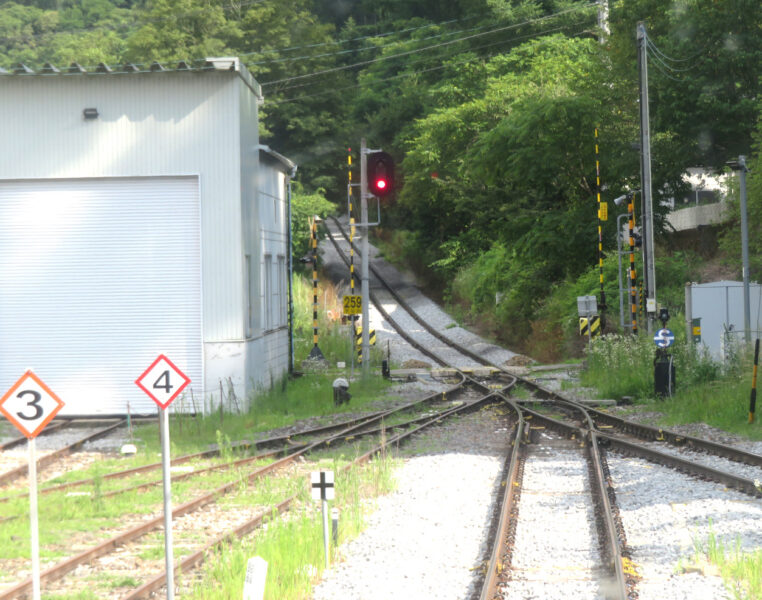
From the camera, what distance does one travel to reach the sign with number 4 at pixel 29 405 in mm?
7562

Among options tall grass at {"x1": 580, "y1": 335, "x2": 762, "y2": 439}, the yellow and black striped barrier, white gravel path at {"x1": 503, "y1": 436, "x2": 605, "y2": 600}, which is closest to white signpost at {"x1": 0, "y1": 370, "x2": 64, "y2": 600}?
white gravel path at {"x1": 503, "y1": 436, "x2": 605, "y2": 600}

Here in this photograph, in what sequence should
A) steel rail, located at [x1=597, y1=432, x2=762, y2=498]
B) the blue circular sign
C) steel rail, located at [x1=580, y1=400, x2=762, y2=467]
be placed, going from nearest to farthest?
steel rail, located at [x1=597, y1=432, x2=762, y2=498], steel rail, located at [x1=580, y1=400, x2=762, y2=467], the blue circular sign

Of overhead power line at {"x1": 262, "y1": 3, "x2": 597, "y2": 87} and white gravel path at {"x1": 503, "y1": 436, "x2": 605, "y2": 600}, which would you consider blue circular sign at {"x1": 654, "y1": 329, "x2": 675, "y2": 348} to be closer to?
white gravel path at {"x1": 503, "y1": 436, "x2": 605, "y2": 600}

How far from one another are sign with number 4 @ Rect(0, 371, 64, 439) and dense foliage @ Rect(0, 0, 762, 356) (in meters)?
20.9

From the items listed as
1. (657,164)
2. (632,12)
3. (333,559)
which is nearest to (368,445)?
(333,559)

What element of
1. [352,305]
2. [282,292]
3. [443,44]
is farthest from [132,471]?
[443,44]

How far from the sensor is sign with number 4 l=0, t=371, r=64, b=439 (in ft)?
24.8

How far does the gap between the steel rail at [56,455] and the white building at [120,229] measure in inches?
76.9

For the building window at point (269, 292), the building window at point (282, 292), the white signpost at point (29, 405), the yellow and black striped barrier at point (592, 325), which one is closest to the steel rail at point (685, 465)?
the white signpost at point (29, 405)

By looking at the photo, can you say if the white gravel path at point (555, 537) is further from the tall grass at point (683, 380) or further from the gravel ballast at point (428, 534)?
the tall grass at point (683, 380)

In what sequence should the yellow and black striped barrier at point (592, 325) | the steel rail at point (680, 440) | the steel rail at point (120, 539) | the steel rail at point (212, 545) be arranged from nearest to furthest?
1. the steel rail at point (212, 545)
2. the steel rail at point (120, 539)
3. the steel rail at point (680, 440)
4. the yellow and black striped barrier at point (592, 325)

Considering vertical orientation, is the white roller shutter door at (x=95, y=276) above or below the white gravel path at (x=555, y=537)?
above

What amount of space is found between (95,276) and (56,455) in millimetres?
6130

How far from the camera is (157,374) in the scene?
838 cm
